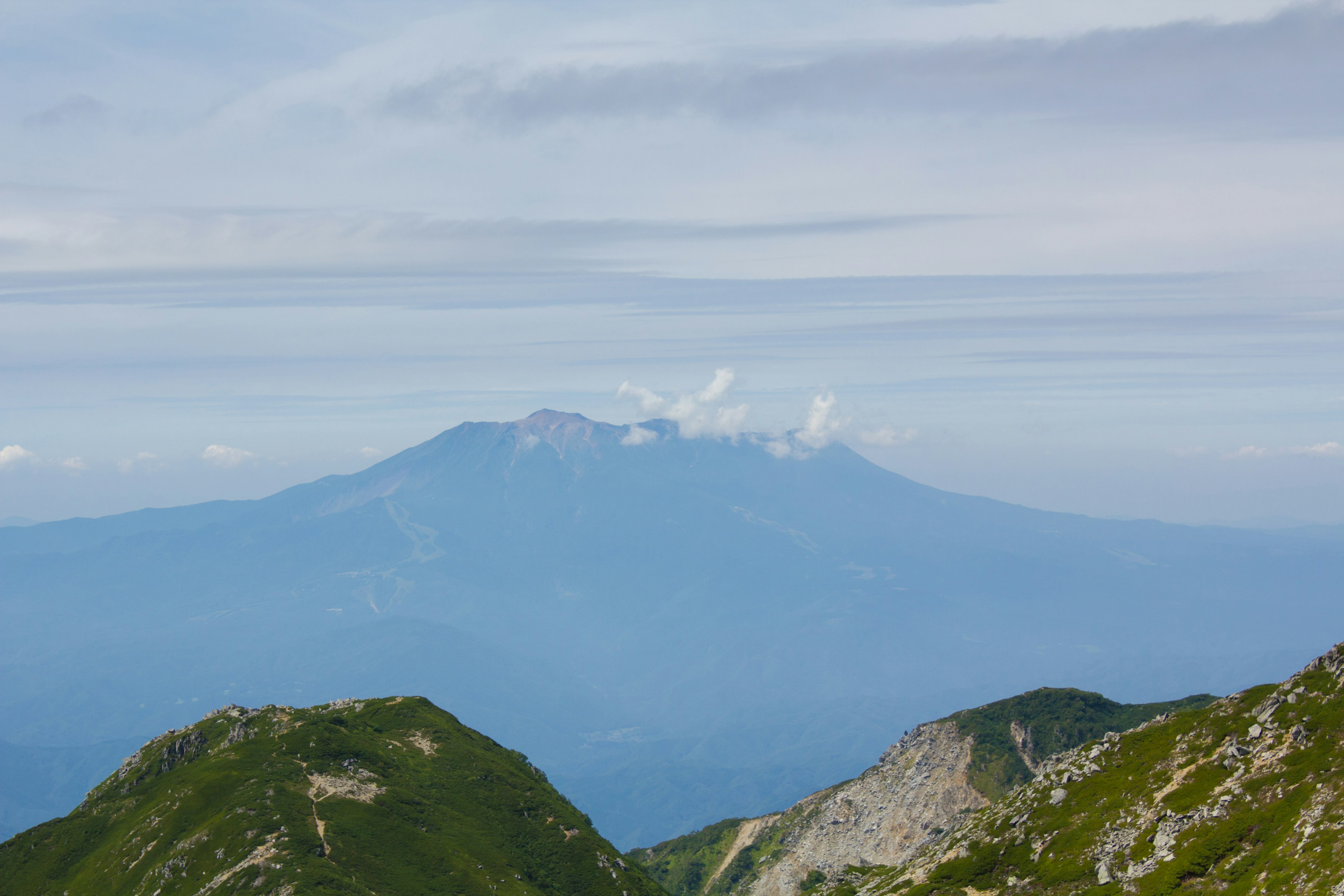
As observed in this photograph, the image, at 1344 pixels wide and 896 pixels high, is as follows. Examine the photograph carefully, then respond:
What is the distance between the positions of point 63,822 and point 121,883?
117 feet

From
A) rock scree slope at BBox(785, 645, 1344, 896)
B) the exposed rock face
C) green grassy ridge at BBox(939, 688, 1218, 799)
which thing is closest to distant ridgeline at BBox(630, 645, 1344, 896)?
rock scree slope at BBox(785, 645, 1344, 896)

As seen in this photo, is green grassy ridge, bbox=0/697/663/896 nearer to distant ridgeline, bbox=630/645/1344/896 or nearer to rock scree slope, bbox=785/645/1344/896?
distant ridgeline, bbox=630/645/1344/896

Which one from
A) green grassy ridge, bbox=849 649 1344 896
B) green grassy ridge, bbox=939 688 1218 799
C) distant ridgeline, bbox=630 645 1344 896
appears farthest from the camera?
green grassy ridge, bbox=939 688 1218 799

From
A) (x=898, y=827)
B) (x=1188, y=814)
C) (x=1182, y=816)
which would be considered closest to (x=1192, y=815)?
(x=1188, y=814)

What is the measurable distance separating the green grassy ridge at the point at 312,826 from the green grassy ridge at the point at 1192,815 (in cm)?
5467

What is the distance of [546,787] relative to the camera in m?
164

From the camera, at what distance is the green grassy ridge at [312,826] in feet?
358

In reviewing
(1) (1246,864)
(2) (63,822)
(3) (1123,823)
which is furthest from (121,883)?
(1) (1246,864)

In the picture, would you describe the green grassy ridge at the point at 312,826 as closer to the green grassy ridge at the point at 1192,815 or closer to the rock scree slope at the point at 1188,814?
the green grassy ridge at the point at 1192,815

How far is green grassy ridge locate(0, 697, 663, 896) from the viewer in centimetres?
10919

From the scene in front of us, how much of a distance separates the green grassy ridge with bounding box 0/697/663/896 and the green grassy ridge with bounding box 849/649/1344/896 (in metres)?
54.7

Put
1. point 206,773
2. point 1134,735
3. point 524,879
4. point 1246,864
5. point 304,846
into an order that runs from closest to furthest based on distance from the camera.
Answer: point 1246,864, point 1134,735, point 304,846, point 524,879, point 206,773

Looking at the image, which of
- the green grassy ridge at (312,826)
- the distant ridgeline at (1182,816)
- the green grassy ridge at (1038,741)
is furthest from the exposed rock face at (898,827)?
the distant ridgeline at (1182,816)

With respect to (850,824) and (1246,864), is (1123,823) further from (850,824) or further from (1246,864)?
(850,824)
